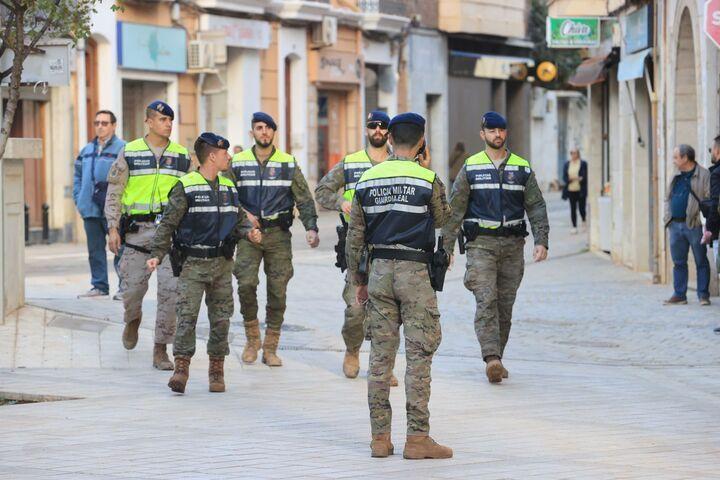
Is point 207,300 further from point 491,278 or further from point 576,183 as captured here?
point 576,183

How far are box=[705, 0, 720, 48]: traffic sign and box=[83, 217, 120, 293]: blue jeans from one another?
22.8 ft

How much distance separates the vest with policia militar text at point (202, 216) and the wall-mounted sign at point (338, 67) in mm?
28885

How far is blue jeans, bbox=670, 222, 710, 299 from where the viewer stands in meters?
16.9

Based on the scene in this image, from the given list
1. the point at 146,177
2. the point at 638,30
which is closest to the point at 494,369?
the point at 146,177

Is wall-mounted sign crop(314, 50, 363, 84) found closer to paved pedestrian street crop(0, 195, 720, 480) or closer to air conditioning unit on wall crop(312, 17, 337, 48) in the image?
air conditioning unit on wall crop(312, 17, 337, 48)

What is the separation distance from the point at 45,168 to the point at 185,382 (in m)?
18.6

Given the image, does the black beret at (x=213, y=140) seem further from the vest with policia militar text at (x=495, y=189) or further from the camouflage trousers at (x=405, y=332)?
the camouflage trousers at (x=405, y=332)

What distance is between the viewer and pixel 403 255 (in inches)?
342

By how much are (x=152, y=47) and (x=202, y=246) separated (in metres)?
21.8

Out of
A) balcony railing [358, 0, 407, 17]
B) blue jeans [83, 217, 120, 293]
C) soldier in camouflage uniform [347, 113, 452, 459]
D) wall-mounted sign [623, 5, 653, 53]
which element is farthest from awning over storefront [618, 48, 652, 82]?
balcony railing [358, 0, 407, 17]

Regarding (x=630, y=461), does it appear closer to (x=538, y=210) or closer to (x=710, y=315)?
(x=538, y=210)

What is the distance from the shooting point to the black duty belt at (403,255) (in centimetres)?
870

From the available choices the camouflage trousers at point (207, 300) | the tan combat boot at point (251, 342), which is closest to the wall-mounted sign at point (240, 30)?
the tan combat boot at point (251, 342)

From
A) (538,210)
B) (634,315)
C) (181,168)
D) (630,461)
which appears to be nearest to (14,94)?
(181,168)
